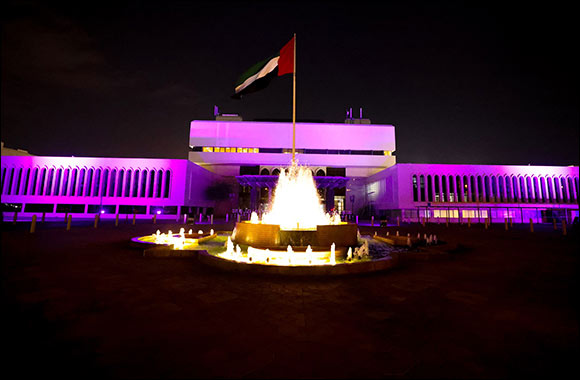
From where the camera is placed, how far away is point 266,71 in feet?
49.6

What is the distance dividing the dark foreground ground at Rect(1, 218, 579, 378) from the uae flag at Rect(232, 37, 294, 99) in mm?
12373

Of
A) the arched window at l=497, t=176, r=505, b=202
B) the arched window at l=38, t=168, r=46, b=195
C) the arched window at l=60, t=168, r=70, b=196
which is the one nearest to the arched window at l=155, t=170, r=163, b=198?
the arched window at l=60, t=168, r=70, b=196

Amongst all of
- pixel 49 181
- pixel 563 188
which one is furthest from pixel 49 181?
pixel 563 188

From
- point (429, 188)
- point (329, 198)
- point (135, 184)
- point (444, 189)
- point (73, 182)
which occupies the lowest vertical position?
point (329, 198)

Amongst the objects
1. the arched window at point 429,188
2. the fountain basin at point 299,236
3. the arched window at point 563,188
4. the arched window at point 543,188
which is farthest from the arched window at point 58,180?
the arched window at point 563,188

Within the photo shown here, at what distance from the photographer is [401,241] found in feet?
36.9

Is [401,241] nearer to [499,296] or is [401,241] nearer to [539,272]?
[539,272]

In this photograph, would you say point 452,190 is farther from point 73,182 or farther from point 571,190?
point 73,182

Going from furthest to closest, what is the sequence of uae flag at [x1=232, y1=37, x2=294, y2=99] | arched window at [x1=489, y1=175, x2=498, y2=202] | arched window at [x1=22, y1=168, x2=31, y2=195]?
arched window at [x1=489, y1=175, x2=498, y2=202]
arched window at [x1=22, y1=168, x2=31, y2=195]
uae flag at [x1=232, y1=37, x2=294, y2=99]

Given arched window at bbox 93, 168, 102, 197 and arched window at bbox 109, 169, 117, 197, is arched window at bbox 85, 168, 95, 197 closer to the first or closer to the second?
arched window at bbox 93, 168, 102, 197

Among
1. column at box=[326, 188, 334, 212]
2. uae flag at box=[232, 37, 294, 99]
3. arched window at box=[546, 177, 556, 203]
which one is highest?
uae flag at box=[232, 37, 294, 99]

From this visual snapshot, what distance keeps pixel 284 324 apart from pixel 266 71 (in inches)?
590

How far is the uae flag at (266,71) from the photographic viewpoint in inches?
552

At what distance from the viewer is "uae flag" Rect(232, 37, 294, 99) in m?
14.0
